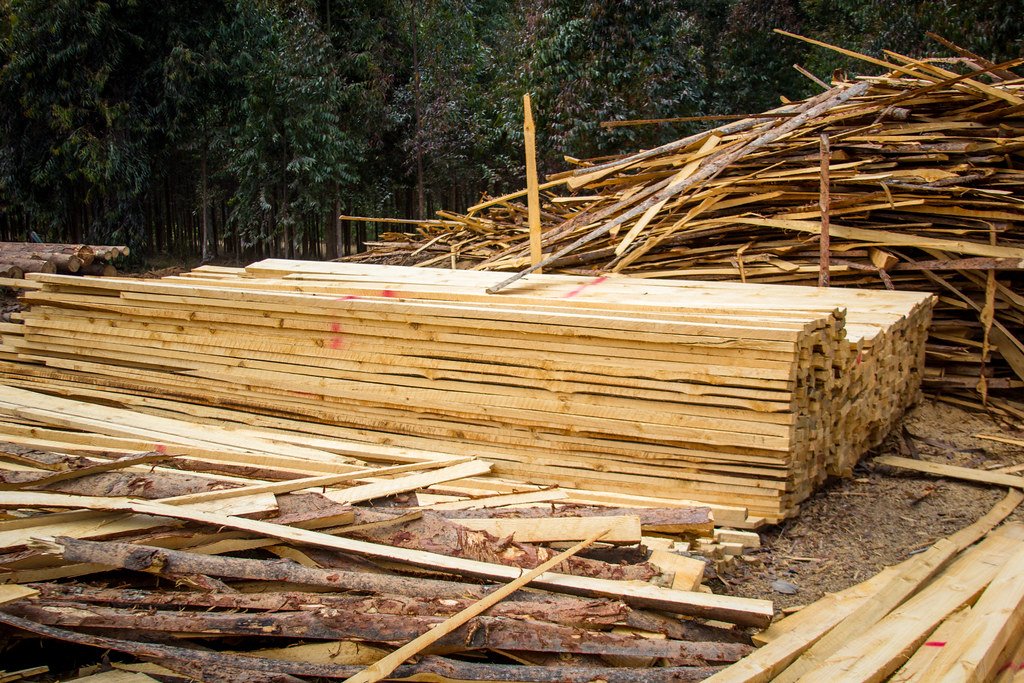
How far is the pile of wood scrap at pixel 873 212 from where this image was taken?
7.04 metres

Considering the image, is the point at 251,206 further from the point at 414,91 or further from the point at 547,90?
the point at 547,90

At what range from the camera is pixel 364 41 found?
69.9 feet

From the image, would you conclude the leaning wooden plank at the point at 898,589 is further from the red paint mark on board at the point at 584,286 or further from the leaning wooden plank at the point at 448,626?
the red paint mark on board at the point at 584,286

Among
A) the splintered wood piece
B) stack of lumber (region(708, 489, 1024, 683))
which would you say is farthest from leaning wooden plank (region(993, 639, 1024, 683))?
the splintered wood piece

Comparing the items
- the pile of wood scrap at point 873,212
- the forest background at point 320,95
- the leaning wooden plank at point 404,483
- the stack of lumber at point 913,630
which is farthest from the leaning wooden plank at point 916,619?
Result: the forest background at point 320,95

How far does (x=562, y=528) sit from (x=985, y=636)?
5.44 feet

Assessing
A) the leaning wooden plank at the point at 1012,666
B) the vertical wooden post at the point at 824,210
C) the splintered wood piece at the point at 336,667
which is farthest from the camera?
the vertical wooden post at the point at 824,210

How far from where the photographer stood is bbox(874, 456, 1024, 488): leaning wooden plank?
18.5 ft

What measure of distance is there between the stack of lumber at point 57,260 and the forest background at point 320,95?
7.19m

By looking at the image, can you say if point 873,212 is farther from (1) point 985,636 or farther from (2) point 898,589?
(1) point 985,636

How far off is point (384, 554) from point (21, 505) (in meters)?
1.50

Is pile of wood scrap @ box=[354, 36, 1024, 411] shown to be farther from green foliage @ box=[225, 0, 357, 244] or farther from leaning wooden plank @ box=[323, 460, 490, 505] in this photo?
green foliage @ box=[225, 0, 357, 244]

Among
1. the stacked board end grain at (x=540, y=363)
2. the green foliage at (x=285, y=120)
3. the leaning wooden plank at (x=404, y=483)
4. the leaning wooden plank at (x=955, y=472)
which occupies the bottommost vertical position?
the leaning wooden plank at (x=955, y=472)

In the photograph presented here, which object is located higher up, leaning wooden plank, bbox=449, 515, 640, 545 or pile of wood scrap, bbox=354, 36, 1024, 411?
pile of wood scrap, bbox=354, 36, 1024, 411
